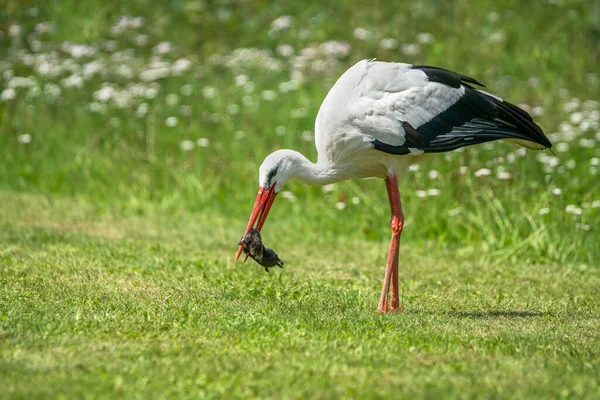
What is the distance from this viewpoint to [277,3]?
16.5 meters

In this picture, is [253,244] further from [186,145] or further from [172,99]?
[172,99]

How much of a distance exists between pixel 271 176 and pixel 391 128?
83 cm

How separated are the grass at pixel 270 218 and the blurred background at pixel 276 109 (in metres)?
0.04

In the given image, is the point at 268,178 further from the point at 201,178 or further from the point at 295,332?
the point at 201,178

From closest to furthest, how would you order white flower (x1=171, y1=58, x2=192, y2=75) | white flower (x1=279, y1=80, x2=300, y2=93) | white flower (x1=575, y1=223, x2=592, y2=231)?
white flower (x1=575, y1=223, x2=592, y2=231) < white flower (x1=279, y1=80, x2=300, y2=93) < white flower (x1=171, y1=58, x2=192, y2=75)

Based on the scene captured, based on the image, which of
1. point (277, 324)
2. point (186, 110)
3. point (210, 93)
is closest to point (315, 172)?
point (277, 324)

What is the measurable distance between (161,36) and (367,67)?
9.51 meters

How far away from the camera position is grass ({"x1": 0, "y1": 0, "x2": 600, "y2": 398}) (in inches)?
175

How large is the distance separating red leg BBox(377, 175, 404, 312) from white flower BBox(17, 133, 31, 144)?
6.57m

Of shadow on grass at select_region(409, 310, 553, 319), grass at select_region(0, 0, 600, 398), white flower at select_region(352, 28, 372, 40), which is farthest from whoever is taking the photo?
white flower at select_region(352, 28, 372, 40)

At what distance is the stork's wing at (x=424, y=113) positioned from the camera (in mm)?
6051

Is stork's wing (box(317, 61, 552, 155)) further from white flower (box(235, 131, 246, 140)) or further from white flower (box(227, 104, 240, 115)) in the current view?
white flower (box(227, 104, 240, 115))

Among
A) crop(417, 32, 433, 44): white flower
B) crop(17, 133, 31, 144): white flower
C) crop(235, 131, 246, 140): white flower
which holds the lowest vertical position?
crop(17, 133, 31, 144): white flower

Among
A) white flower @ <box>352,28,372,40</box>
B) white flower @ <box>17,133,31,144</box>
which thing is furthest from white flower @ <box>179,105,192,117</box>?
white flower @ <box>352,28,372,40</box>
